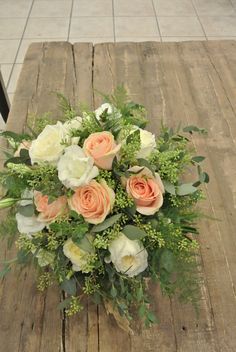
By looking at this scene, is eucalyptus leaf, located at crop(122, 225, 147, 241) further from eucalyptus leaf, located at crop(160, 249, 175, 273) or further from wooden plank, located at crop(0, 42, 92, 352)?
wooden plank, located at crop(0, 42, 92, 352)

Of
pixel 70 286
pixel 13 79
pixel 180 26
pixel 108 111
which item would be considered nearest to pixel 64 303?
pixel 70 286

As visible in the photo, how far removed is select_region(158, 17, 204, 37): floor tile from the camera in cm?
345

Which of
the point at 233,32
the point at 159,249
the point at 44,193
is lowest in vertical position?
the point at 233,32

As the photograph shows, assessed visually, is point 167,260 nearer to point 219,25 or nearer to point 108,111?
point 108,111

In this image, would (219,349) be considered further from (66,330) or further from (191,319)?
(66,330)

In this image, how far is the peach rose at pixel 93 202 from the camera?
27.5 inches

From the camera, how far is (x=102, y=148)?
2.35 ft

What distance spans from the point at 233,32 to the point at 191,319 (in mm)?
3180

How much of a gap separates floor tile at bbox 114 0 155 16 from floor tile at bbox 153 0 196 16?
Answer: 77mm

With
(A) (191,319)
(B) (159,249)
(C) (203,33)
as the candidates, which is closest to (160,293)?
(A) (191,319)

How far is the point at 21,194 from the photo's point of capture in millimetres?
787

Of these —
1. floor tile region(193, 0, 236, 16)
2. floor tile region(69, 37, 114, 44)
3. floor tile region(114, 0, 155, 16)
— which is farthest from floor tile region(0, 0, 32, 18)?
floor tile region(193, 0, 236, 16)

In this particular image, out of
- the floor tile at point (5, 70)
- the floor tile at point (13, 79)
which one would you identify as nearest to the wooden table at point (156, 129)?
the floor tile at point (13, 79)

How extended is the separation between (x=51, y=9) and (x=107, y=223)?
358 cm
